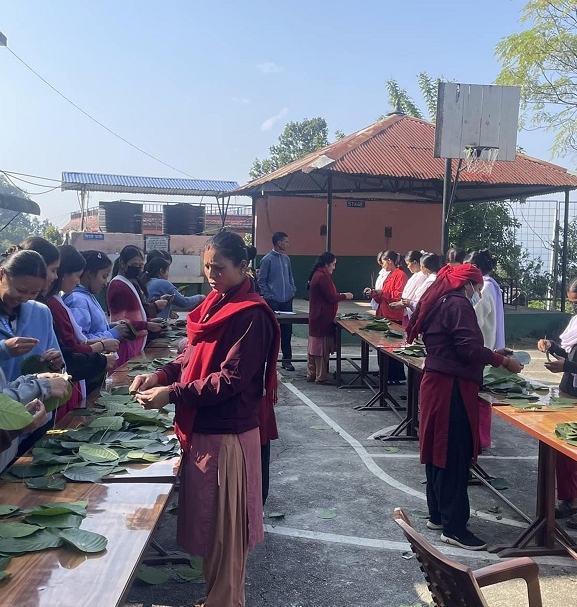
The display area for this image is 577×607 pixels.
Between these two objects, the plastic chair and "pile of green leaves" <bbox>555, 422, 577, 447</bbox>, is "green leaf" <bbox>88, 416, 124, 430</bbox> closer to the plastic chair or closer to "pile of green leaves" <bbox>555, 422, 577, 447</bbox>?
the plastic chair

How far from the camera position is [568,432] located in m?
3.10

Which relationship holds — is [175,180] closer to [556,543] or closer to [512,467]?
[512,467]

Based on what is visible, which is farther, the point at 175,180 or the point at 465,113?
the point at 175,180

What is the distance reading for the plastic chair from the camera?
168cm

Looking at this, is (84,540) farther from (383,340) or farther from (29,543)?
(383,340)

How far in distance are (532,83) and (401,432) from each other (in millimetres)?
13255

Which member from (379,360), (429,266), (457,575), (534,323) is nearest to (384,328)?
(379,360)

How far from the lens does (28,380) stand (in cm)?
256

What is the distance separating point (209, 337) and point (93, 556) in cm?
100

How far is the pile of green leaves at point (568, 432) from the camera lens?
3.02m

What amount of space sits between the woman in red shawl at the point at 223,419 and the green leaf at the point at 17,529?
0.68 metres

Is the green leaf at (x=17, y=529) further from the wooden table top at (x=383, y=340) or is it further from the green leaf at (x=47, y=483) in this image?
the wooden table top at (x=383, y=340)

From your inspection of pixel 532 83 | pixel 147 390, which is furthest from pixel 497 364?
pixel 532 83

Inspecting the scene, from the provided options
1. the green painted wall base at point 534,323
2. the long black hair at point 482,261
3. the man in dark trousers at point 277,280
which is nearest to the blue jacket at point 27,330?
the long black hair at point 482,261
